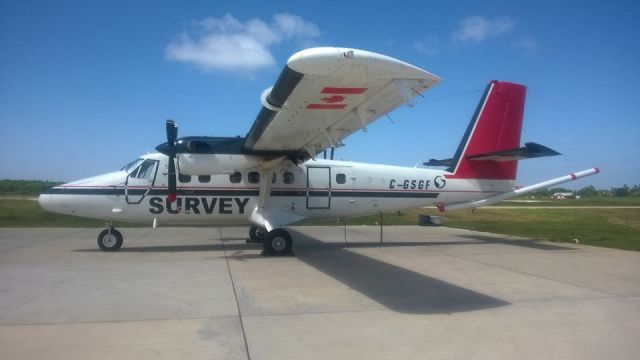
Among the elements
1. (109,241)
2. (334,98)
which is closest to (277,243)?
(109,241)

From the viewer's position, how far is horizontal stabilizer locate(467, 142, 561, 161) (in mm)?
12742

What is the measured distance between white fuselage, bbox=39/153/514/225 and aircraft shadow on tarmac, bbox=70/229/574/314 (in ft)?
3.67

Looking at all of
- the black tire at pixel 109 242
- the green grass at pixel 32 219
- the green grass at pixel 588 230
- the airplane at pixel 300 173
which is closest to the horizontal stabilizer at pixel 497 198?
the airplane at pixel 300 173

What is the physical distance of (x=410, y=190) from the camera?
15094 millimetres

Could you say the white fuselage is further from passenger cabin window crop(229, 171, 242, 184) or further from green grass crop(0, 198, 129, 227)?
green grass crop(0, 198, 129, 227)

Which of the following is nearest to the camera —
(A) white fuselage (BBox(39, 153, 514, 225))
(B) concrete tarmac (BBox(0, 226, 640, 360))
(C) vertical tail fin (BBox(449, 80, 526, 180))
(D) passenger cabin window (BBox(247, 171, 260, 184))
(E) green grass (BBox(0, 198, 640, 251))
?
(B) concrete tarmac (BBox(0, 226, 640, 360))

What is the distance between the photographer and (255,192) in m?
13.7

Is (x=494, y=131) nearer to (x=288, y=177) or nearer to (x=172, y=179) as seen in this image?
(x=288, y=177)

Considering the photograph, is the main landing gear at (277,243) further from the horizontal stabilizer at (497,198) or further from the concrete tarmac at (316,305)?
the horizontal stabilizer at (497,198)

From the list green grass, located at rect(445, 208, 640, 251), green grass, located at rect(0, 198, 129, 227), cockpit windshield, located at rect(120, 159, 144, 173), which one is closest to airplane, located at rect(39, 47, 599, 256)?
cockpit windshield, located at rect(120, 159, 144, 173)

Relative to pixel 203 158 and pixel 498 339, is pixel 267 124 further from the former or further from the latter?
pixel 498 339

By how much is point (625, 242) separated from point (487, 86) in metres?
7.85

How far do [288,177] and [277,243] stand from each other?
2.37 m

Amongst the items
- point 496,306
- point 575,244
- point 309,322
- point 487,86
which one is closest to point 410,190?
point 487,86
